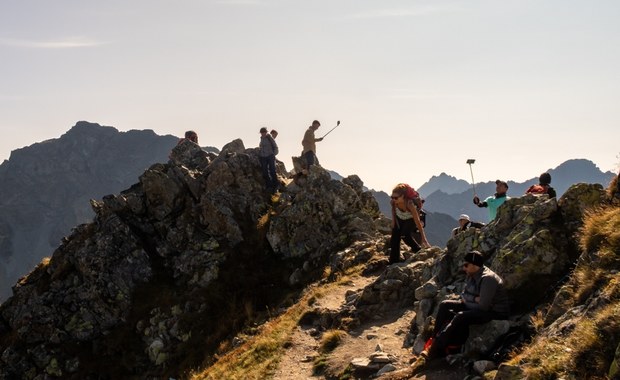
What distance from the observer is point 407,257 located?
68.4ft

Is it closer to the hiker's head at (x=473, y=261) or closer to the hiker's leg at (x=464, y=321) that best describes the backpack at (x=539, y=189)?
the hiker's head at (x=473, y=261)

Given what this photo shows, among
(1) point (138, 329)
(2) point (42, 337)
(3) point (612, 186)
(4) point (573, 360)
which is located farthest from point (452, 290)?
(2) point (42, 337)

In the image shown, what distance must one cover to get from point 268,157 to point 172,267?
32.5 feet

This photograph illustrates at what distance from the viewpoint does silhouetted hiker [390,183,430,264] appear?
18.9m

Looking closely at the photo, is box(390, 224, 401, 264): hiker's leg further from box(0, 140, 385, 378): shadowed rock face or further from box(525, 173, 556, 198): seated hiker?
box(525, 173, 556, 198): seated hiker

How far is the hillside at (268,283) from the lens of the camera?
11883 millimetres

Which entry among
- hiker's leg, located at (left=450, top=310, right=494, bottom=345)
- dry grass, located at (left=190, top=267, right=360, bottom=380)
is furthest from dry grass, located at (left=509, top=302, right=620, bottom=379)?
dry grass, located at (left=190, top=267, right=360, bottom=380)

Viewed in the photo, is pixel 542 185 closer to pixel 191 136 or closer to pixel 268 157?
pixel 268 157

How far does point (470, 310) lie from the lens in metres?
11.0

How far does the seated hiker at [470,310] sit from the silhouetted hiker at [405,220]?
7356mm

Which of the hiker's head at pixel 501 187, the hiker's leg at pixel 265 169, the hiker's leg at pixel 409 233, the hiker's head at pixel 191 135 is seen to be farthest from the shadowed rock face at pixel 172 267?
the hiker's head at pixel 501 187

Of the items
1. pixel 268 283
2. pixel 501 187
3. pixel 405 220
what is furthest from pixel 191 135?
pixel 501 187

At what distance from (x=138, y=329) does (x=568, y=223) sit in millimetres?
21006

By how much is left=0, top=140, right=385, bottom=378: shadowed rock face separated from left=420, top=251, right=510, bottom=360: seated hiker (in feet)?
41.6
